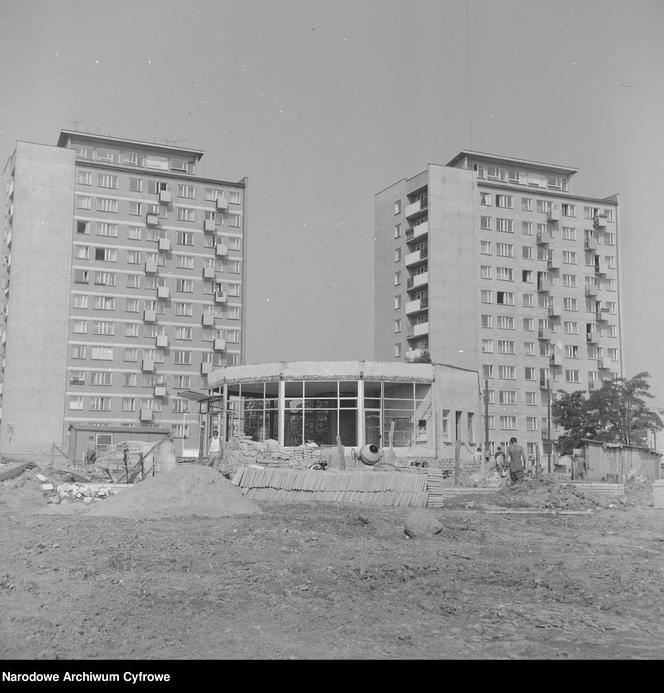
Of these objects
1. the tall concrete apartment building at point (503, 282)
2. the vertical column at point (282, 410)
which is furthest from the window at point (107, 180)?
the vertical column at point (282, 410)

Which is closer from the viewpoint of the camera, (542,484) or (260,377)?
(542,484)

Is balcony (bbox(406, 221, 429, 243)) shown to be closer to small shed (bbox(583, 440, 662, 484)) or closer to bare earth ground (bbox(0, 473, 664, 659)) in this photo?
small shed (bbox(583, 440, 662, 484))

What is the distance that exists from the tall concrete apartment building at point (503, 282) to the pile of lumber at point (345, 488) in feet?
158

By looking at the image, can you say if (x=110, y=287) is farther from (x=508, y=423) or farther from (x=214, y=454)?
(x=214, y=454)

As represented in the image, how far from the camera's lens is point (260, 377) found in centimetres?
4481

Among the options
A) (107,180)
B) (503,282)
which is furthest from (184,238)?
(503,282)

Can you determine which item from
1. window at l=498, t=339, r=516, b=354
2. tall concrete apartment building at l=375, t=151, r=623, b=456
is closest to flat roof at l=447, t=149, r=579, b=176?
tall concrete apartment building at l=375, t=151, r=623, b=456

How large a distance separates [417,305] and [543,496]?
2017 inches

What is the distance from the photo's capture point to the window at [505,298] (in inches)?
2992

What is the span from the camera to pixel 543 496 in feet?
77.3

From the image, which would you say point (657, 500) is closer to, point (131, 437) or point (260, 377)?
point (260, 377)
